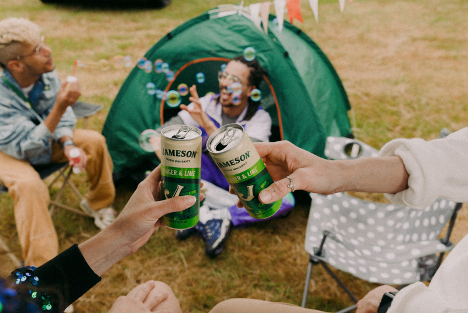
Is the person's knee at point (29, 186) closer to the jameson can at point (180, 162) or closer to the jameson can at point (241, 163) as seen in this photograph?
the jameson can at point (180, 162)

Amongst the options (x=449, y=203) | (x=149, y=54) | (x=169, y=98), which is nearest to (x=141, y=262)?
(x=169, y=98)

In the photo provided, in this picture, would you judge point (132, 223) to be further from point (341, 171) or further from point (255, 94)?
point (255, 94)

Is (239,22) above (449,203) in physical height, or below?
above

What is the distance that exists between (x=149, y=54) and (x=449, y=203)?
2.58 m

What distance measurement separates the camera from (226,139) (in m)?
1.07

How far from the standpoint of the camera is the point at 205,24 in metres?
3.00

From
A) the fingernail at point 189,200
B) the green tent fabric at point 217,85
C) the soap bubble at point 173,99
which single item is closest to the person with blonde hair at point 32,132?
the green tent fabric at point 217,85

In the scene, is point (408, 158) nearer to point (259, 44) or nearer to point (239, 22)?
point (259, 44)

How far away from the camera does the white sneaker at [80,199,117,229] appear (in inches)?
103

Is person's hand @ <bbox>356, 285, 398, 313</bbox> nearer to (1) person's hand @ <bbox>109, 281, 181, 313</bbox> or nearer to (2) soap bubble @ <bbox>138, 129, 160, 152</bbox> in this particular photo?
(1) person's hand @ <bbox>109, 281, 181, 313</bbox>

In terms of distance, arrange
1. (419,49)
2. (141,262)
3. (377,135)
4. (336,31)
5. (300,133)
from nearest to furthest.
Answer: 1. (141,262)
2. (300,133)
3. (377,135)
4. (419,49)
5. (336,31)

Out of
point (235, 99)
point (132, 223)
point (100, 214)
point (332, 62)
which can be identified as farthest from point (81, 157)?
point (332, 62)

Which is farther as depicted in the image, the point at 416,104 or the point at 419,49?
the point at 419,49

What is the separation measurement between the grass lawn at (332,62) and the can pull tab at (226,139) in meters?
0.63
